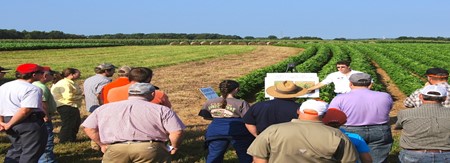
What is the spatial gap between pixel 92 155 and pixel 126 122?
164 inches

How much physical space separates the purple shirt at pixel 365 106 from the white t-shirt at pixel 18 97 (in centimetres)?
367

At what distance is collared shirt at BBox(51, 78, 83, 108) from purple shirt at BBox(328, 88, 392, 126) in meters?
5.40

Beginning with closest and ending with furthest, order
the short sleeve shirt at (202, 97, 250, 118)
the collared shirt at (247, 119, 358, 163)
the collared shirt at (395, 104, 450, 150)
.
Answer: the collared shirt at (247, 119, 358, 163) < the collared shirt at (395, 104, 450, 150) < the short sleeve shirt at (202, 97, 250, 118)

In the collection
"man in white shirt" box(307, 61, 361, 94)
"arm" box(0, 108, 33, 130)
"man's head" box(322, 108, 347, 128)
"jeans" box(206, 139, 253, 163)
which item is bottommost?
"jeans" box(206, 139, 253, 163)

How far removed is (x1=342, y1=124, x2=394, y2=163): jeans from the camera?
5.66m

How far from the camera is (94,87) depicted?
8.48 metres

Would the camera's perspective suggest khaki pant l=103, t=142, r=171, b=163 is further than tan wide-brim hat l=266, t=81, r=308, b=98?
No

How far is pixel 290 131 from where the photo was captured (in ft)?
12.2

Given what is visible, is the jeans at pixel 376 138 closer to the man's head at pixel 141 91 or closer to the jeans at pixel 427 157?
the jeans at pixel 427 157

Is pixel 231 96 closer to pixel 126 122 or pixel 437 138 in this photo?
pixel 126 122

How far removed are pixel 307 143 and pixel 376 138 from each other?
2.36 m

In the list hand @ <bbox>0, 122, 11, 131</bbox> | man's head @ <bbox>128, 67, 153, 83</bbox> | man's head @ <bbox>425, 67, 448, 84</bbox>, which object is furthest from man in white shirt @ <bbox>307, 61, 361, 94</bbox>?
hand @ <bbox>0, 122, 11, 131</bbox>

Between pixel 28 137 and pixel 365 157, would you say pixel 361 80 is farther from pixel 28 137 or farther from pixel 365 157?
pixel 28 137

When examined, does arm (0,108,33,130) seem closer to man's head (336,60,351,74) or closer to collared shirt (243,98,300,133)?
collared shirt (243,98,300,133)
